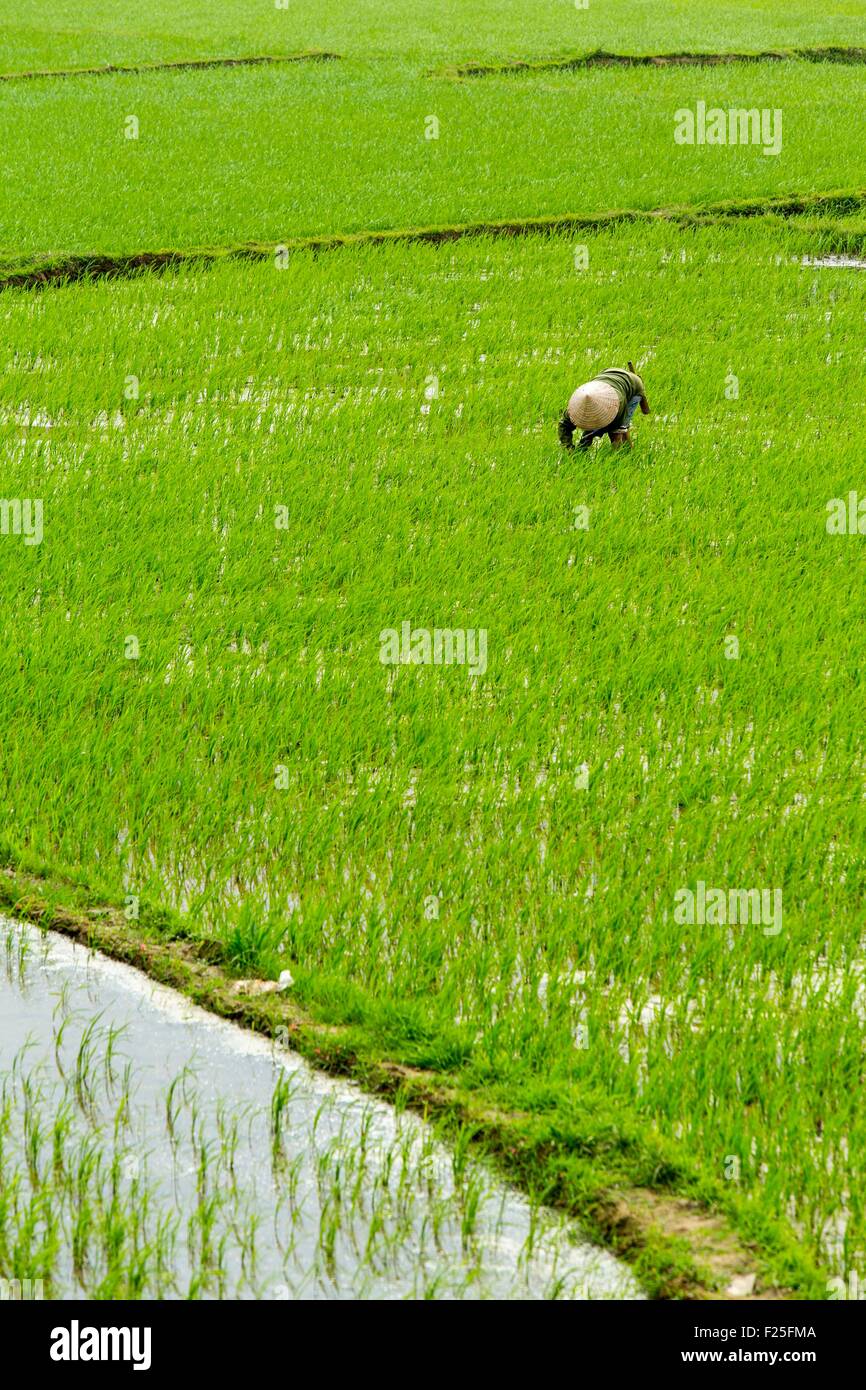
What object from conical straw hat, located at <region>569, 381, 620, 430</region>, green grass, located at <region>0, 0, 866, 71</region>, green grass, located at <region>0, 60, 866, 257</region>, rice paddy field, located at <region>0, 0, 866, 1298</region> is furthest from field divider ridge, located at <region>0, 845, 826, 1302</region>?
green grass, located at <region>0, 0, 866, 71</region>

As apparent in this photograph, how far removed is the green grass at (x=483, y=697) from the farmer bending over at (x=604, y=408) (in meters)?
0.16

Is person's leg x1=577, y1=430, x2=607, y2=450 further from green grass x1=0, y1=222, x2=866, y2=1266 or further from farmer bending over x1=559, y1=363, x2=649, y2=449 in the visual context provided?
green grass x1=0, y1=222, x2=866, y2=1266

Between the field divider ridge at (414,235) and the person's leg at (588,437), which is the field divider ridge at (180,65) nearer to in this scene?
the field divider ridge at (414,235)

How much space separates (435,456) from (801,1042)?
4.43 metres

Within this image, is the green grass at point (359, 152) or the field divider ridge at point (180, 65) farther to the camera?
the field divider ridge at point (180, 65)

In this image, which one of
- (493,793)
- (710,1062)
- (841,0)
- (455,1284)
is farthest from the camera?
(841,0)

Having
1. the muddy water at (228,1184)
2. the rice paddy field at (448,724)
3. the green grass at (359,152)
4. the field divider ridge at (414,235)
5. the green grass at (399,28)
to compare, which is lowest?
the muddy water at (228,1184)

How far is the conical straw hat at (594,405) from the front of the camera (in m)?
6.50

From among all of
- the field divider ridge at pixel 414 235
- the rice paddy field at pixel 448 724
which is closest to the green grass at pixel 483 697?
the rice paddy field at pixel 448 724

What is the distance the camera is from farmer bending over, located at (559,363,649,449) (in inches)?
257

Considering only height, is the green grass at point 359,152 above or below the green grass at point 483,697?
above

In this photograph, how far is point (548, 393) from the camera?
7.76 metres

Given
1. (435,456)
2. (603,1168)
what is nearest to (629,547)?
(435,456)

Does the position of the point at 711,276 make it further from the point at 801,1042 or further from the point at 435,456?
the point at 801,1042
